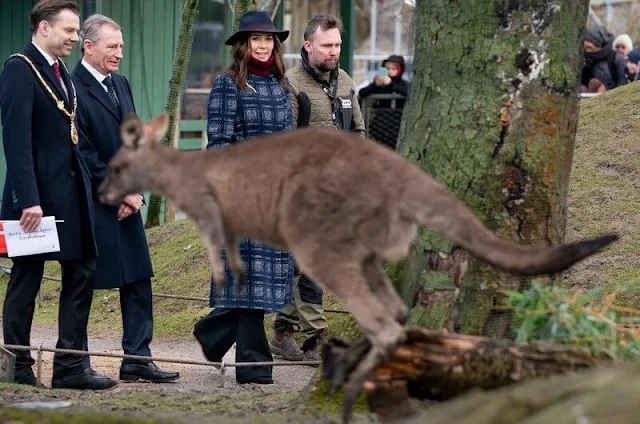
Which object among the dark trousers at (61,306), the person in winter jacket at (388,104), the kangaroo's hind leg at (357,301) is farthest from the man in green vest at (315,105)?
the person in winter jacket at (388,104)

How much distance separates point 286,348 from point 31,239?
2466mm

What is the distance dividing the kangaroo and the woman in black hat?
2428 mm

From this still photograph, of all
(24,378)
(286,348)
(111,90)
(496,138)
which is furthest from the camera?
(286,348)

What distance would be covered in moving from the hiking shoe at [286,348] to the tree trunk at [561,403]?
4788 millimetres

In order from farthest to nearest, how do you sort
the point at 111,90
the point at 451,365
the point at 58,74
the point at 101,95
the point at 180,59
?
the point at 180,59
the point at 111,90
the point at 101,95
the point at 58,74
the point at 451,365

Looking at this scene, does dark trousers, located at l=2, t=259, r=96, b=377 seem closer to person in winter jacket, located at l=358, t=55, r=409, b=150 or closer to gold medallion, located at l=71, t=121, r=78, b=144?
gold medallion, located at l=71, t=121, r=78, b=144

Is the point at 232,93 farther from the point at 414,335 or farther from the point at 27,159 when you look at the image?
the point at 414,335

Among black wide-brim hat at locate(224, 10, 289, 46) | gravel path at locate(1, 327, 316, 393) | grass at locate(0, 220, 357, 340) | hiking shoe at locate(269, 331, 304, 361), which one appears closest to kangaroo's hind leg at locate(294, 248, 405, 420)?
gravel path at locate(1, 327, 316, 393)

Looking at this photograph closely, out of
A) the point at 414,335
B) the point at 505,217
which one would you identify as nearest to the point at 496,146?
the point at 505,217

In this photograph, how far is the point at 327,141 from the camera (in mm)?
5375

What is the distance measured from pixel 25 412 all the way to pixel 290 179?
1.68 metres

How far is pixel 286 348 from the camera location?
9.45m

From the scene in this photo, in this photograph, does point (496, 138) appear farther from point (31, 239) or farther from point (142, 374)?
point (142, 374)

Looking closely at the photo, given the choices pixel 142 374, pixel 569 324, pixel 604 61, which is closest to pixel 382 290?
pixel 569 324
